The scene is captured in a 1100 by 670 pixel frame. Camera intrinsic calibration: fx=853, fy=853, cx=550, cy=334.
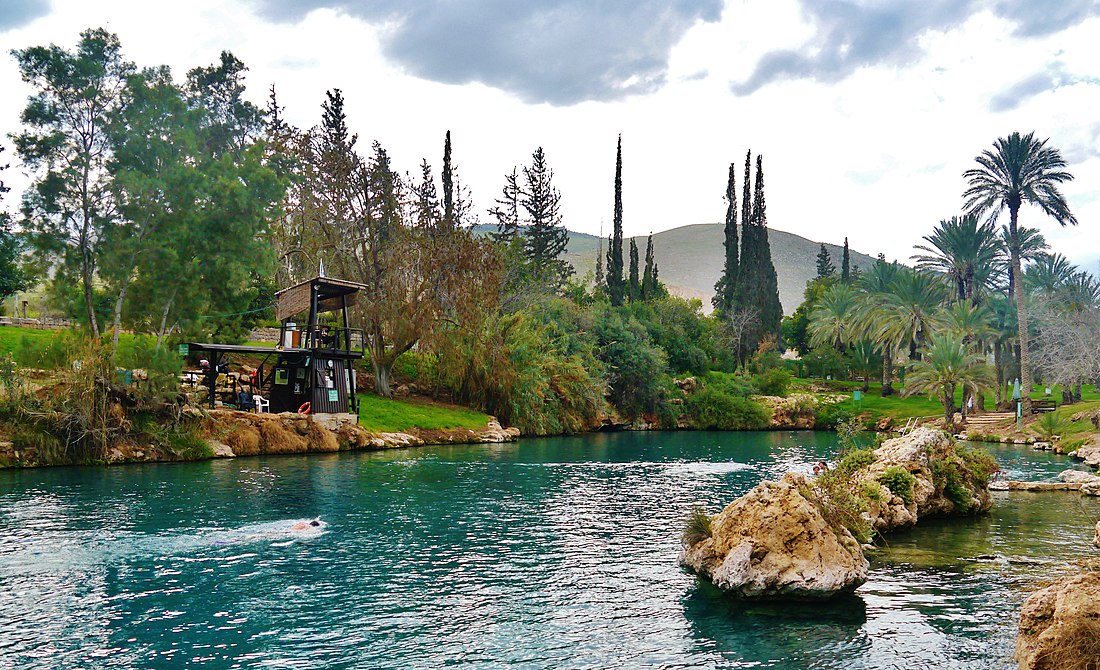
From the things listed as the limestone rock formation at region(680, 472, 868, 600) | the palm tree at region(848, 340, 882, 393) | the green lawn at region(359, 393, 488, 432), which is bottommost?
the limestone rock formation at region(680, 472, 868, 600)

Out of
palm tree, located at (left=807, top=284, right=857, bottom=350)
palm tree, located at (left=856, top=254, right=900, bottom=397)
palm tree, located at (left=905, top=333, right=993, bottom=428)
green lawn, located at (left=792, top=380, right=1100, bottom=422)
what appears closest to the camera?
palm tree, located at (left=905, top=333, right=993, bottom=428)

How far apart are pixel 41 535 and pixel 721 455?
35.9 meters

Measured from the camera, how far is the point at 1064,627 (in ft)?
36.9

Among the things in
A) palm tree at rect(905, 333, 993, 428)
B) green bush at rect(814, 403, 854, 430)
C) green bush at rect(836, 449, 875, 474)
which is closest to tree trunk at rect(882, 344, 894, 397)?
green bush at rect(814, 403, 854, 430)

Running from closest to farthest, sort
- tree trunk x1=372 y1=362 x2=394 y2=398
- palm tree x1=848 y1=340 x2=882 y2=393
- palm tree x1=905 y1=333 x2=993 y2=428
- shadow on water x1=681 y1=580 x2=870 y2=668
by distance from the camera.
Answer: shadow on water x1=681 y1=580 x2=870 y2=668
tree trunk x1=372 y1=362 x2=394 y2=398
palm tree x1=905 y1=333 x2=993 y2=428
palm tree x1=848 y1=340 x2=882 y2=393

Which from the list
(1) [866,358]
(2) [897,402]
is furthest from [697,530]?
(1) [866,358]

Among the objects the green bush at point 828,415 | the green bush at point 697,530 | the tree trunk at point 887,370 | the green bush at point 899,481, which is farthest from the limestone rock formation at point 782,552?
the tree trunk at point 887,370

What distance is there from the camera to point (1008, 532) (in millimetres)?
→ 24828

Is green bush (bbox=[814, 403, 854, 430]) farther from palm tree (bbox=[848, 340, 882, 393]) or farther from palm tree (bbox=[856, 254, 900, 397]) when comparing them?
palm tree (bbox=[848, 340, 882, 393])

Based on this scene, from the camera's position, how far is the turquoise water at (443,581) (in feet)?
46.1

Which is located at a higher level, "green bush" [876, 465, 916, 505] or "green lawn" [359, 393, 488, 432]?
"green lawn" [359, 393, 488, 432]

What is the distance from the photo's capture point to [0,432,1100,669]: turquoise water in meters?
14.1

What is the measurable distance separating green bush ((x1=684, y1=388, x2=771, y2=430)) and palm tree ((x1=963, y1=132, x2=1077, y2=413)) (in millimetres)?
22675

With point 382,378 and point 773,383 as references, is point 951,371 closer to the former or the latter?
point 773,383
